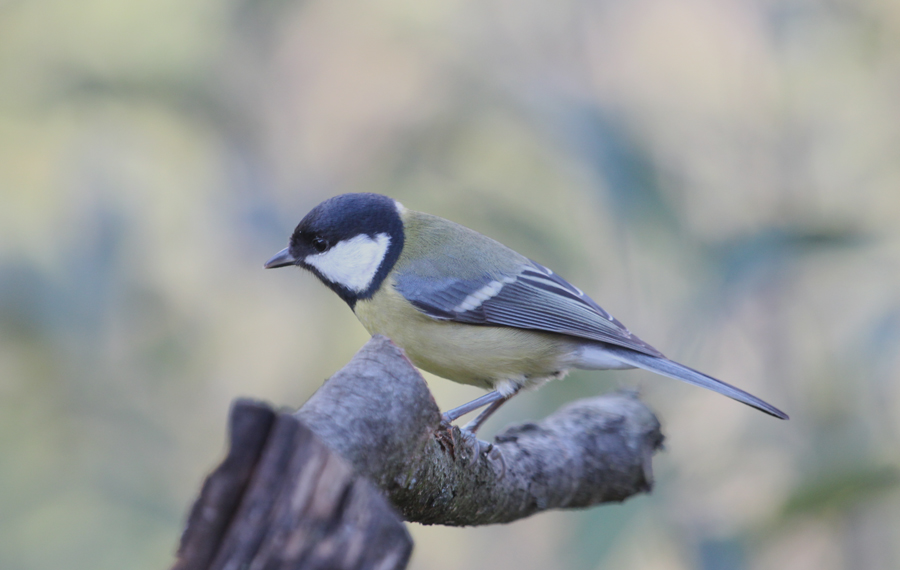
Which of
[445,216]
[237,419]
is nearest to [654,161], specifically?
[445,216]

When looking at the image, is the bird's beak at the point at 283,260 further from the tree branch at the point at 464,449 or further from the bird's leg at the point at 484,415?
the tree branch at the point at 464,449

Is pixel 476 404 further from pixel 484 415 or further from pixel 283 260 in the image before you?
pixel 283 260

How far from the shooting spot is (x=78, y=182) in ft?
9.33

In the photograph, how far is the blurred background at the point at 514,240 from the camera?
7.54ft

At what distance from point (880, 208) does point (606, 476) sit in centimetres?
150

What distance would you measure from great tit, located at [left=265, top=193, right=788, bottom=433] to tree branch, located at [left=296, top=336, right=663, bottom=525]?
0.62 ft

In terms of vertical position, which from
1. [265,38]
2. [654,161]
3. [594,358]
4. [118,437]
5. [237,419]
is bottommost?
[118,437]

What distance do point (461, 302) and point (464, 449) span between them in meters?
0.72

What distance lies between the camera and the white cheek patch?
7.90ft

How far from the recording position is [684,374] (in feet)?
6.98

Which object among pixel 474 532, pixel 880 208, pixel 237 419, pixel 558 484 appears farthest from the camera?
pixel 474 532

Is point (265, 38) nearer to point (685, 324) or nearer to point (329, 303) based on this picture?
point (329, 303)

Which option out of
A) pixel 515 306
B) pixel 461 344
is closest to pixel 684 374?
pixel 515 306

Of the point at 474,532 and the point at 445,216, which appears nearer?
the point at 445,216
